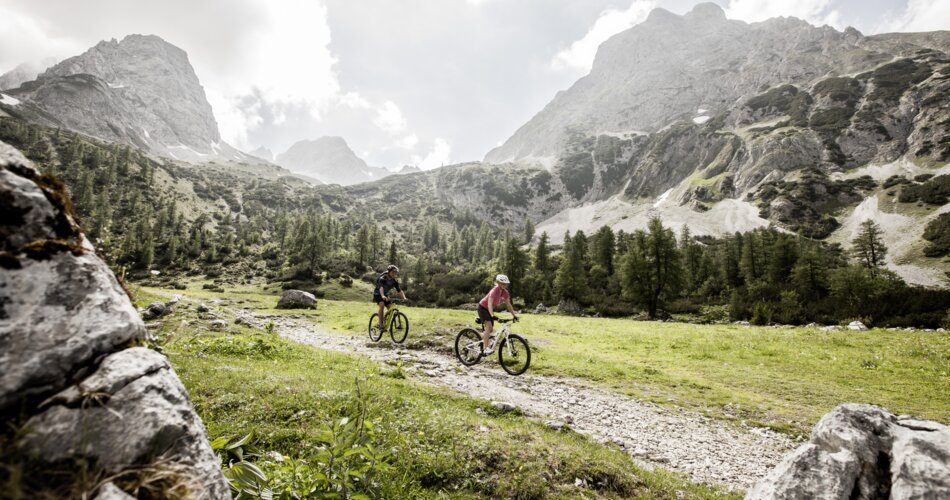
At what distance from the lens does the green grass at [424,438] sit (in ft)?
21.3

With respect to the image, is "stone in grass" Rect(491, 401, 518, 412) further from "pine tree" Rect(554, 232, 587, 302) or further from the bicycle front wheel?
"pine tree" Rect(554, 232, 587, 302)

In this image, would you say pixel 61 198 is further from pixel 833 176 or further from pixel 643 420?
pixel 833 176

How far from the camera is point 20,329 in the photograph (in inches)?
95.7

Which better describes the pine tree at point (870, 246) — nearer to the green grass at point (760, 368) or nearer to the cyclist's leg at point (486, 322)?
the green grass at point (760, 368)

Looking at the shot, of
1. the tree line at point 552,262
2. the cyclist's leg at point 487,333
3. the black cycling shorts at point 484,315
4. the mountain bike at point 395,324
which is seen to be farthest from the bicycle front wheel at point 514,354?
the tree line at point 552,262

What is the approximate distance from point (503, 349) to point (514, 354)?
76cm

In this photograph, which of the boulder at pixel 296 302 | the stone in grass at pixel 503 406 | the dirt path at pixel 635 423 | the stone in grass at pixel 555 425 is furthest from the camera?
the boulder at pixel 296 302

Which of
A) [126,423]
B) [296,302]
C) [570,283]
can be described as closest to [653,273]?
[570,283]

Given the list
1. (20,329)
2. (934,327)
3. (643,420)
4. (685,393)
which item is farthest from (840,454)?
(934,327)

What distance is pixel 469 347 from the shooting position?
54.9 feet

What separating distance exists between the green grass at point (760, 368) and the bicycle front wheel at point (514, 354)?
3.32 feet

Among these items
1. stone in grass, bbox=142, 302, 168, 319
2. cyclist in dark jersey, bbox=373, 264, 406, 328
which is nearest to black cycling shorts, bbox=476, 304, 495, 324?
cyclist in dark jersey, bbox=373, 264, 406, 328

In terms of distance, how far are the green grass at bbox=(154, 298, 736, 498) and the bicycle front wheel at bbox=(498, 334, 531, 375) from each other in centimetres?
437

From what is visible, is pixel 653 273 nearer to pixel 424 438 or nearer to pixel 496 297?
pixel 496 297
